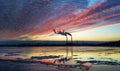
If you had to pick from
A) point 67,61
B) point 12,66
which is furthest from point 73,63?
point 12,66

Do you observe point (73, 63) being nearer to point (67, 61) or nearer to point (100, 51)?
point (67, 61)

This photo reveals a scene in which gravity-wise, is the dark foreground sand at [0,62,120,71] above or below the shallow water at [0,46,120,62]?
below

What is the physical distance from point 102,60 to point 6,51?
2.32 metres

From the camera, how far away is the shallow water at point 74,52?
31.1ft

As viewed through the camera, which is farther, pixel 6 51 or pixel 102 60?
pixel 6 51

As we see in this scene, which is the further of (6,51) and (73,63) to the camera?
(6,51)

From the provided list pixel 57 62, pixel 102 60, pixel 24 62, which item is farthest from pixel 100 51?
pixel 24 62

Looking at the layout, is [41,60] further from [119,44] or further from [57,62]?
[119,44]

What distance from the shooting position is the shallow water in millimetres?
9466

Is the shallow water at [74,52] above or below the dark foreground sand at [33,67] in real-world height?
above

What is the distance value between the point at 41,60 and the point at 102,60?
1.41 meters

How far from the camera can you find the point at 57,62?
941 centimetres

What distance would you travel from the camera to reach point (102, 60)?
30.7ft

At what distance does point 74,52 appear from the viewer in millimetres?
9766
